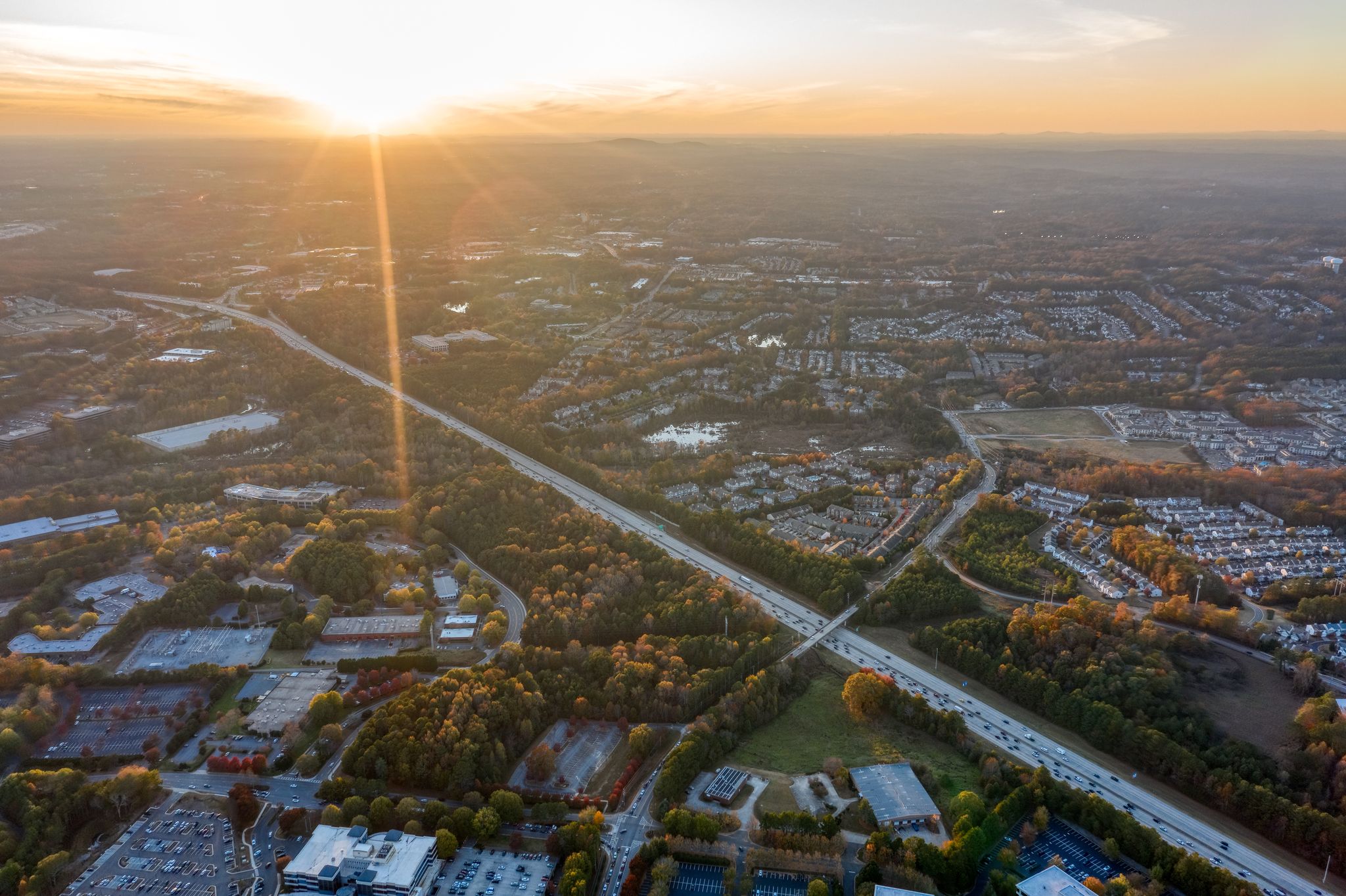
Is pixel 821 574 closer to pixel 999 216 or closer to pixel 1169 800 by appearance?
pixel 1169 800

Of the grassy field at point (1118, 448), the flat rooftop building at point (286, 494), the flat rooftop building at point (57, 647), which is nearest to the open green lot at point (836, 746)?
the flat rooftop building at point (57, 647)

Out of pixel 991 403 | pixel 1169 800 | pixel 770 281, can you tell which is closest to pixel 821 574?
pixel 1169 800

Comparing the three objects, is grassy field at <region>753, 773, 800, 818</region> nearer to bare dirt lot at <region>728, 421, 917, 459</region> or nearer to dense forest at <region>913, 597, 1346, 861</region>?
dense forest at <region>913, 597, 1346, 861</region>

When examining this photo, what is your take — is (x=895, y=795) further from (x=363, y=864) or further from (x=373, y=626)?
(x=373, y=626)

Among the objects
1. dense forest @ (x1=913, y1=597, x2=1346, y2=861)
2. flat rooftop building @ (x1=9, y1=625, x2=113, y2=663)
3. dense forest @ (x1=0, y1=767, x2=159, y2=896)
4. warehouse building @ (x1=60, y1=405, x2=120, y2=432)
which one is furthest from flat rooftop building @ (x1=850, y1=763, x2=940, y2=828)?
warehouse building @ (x1=60, y1=405, x2=120, y2=432)

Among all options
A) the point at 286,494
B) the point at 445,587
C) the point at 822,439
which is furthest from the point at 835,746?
the point at 286,494
